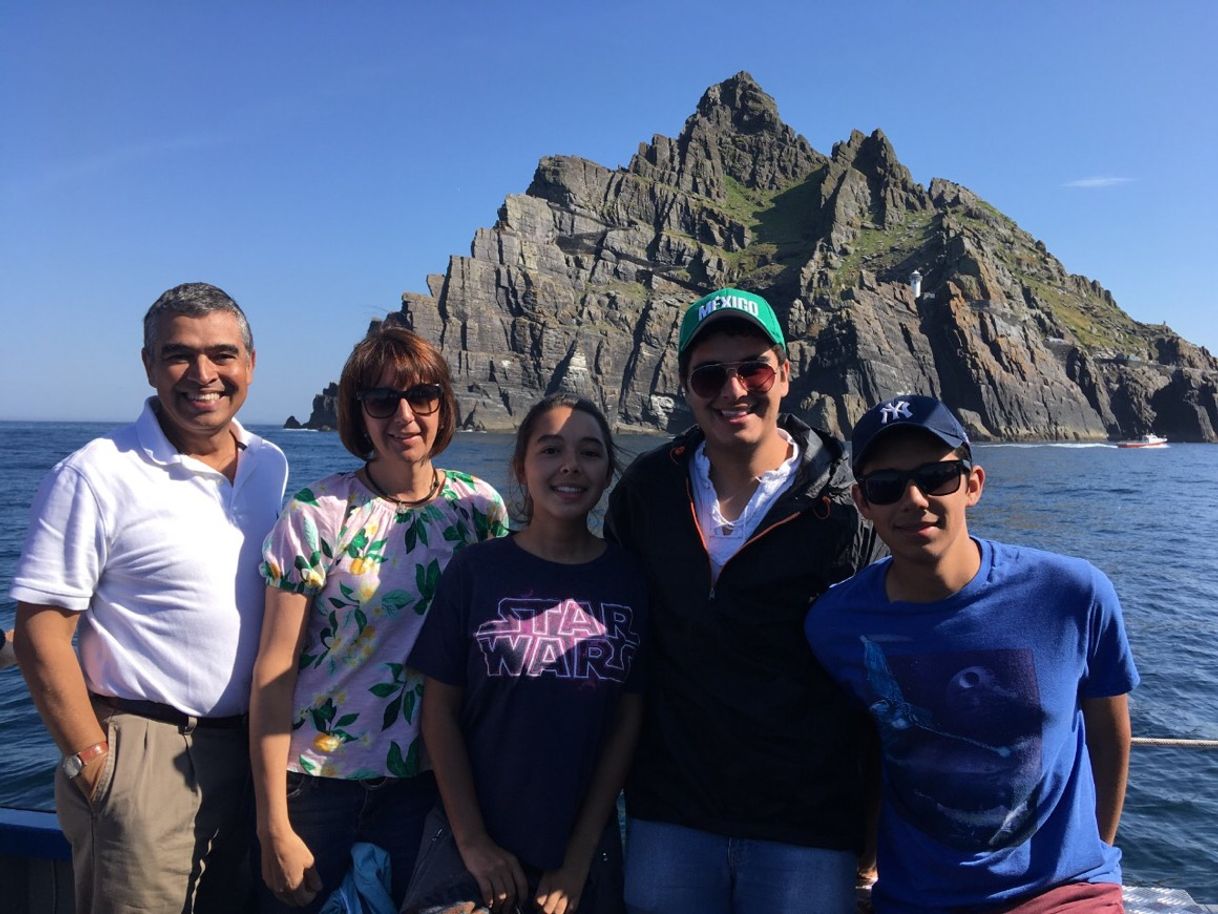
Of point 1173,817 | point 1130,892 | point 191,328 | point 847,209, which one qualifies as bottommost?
point 1173,817

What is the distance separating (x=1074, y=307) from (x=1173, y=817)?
174 metres

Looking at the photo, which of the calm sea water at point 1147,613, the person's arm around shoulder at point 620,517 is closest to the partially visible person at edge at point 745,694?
the person's arm around shoulder at point 620,517

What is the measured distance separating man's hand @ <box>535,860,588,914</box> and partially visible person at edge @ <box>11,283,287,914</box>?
120 centimetres

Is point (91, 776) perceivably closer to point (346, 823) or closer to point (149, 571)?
point (149, 571)

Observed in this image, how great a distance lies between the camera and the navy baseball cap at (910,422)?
8.34ft

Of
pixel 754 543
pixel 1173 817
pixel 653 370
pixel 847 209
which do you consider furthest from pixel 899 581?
pixel 847 209

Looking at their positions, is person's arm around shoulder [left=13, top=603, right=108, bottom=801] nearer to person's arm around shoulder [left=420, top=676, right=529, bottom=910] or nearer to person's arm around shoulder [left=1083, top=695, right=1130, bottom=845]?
person's arm around shoulder [left=420, top=676, right=529, bottom=910]

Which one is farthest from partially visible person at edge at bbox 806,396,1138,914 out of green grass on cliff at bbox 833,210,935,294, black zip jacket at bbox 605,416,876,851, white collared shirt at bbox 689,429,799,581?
green grass on cliff at bbox 833,210,935,294

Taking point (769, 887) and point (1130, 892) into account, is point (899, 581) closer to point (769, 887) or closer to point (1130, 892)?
point (769, 887)

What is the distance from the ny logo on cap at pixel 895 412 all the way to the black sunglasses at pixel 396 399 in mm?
1620

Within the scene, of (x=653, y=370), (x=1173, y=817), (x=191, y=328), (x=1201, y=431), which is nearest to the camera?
(x=191, y=328)

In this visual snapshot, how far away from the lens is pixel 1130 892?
10.0 ft

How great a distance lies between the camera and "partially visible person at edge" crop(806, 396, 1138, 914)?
8.02 ft

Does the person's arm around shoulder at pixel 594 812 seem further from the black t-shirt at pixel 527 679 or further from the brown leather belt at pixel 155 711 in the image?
the brown leather belt at pixel 155 711
